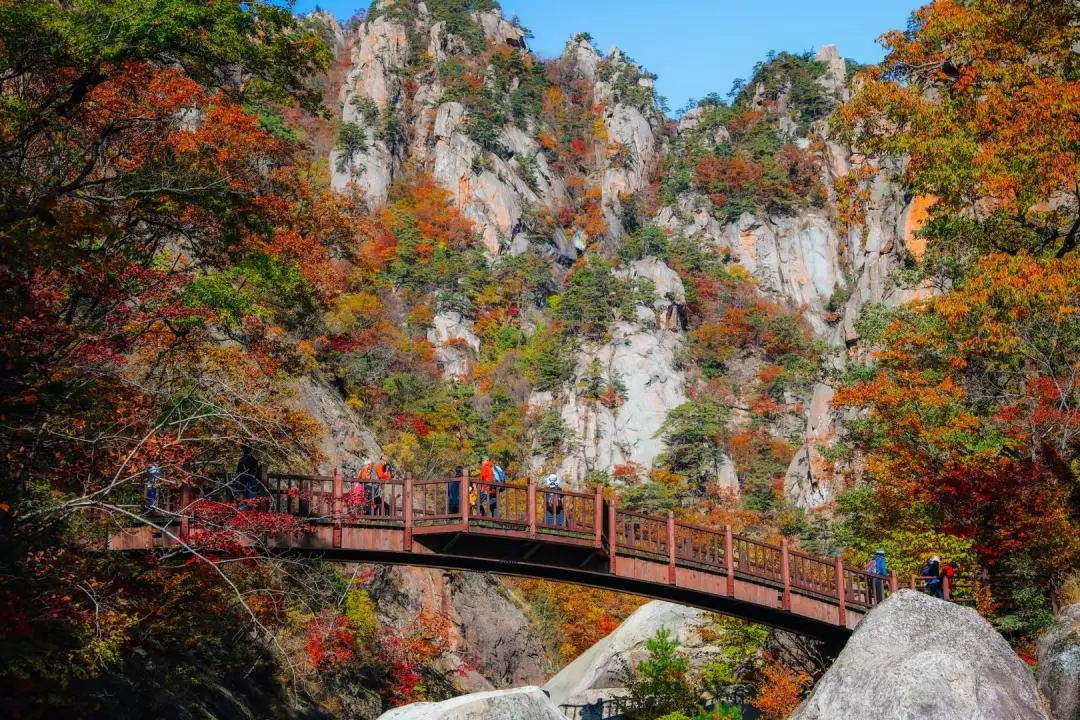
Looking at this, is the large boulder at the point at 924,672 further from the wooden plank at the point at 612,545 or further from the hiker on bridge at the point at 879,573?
the wooden plank at the point at 612,545

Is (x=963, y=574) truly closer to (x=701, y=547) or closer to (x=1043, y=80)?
(x=701, y=547)

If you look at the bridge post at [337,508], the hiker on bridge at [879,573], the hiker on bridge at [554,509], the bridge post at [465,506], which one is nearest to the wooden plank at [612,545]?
the hiker on bridge at [554,509]

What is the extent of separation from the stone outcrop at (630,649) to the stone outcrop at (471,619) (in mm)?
2942

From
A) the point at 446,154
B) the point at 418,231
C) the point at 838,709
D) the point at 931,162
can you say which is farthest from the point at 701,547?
the point at 446,154

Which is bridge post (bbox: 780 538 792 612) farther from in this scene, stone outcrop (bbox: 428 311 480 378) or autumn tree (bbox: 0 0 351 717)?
stone outcrop (bbox: 428 311 480 378)

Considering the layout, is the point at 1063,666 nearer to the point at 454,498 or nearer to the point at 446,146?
the point at 454,498

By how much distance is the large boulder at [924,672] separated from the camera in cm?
1483

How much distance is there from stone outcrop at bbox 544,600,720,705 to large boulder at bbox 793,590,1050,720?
11.8m

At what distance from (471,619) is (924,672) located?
20.2 metres

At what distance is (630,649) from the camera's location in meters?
29.0

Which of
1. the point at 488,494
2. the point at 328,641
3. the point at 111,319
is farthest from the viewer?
the point at 328,641

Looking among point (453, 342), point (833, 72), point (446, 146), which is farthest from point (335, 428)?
point (833, 72)

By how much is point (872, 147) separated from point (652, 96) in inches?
3617

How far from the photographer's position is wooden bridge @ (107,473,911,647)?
17.9 m
